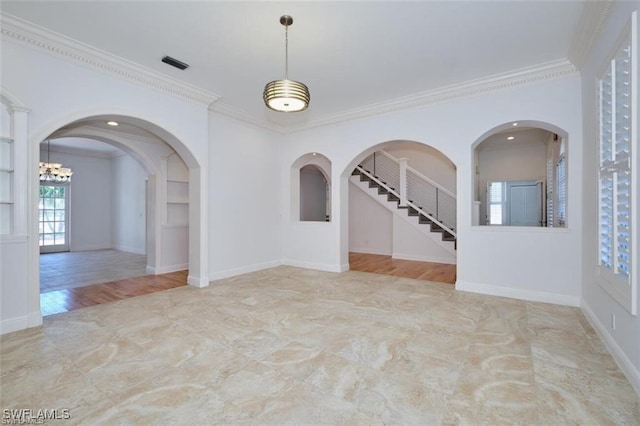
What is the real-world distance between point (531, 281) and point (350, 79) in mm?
4115

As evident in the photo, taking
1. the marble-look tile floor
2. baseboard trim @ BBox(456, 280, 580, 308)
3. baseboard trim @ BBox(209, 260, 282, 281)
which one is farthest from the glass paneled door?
baseboard trim @ BBox(456, 280, 580, 308)

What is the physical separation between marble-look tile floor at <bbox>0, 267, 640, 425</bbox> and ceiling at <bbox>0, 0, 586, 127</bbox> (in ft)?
11.2

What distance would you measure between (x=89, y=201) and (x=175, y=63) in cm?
909

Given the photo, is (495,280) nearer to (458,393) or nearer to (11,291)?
(458,393)

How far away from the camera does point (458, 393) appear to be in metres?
2.22

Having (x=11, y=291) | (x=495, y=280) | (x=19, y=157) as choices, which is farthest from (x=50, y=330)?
(x=495, y=280)

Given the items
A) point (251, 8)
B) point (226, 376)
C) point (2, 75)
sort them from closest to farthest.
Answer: point (226, 376), point (251, 8), point (2, 75)

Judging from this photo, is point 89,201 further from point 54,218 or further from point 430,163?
point 430,163

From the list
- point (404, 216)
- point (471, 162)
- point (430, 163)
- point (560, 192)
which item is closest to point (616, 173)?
point (471, 162)

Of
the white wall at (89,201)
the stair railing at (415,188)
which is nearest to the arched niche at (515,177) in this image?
the stair railing at (415,188)

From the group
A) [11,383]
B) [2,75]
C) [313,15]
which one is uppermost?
[313,15]

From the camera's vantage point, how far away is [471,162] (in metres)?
4.94

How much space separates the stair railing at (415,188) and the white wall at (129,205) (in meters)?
A: 7.39

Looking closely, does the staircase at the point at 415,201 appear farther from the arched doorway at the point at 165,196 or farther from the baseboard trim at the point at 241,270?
the arched doorway at the point at 165,196
